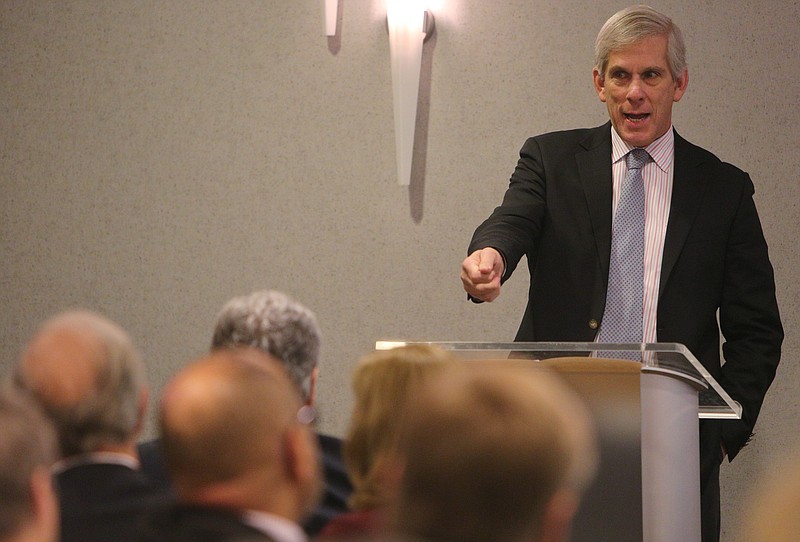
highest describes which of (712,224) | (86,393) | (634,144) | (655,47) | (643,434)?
(655,47)

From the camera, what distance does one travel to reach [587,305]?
317 cm

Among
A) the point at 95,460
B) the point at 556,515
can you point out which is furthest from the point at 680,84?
the point at 556,515

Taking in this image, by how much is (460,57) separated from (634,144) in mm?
1493

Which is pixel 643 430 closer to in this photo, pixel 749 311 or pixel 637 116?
pixel 749 311

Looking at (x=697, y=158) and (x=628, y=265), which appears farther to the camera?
(x=697, y=158)

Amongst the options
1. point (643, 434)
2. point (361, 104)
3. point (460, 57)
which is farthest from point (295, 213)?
point (643, 434)

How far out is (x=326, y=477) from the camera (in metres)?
2.22

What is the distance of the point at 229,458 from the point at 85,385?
1.65 feet

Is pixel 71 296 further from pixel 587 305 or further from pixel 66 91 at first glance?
pixel 587 305

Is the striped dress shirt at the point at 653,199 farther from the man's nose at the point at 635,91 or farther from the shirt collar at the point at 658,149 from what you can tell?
the man's nose at the point at 635,91

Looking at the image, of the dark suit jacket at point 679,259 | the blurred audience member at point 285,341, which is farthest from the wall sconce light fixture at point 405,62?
the blurred audience member at point 285,341

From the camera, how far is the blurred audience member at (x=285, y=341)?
2.20 metres

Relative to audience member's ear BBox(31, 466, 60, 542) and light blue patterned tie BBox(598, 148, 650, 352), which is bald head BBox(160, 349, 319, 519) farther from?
light blue patterned tie BBox(598, 148, 650, 352)

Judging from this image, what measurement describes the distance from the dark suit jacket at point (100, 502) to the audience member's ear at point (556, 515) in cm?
77
